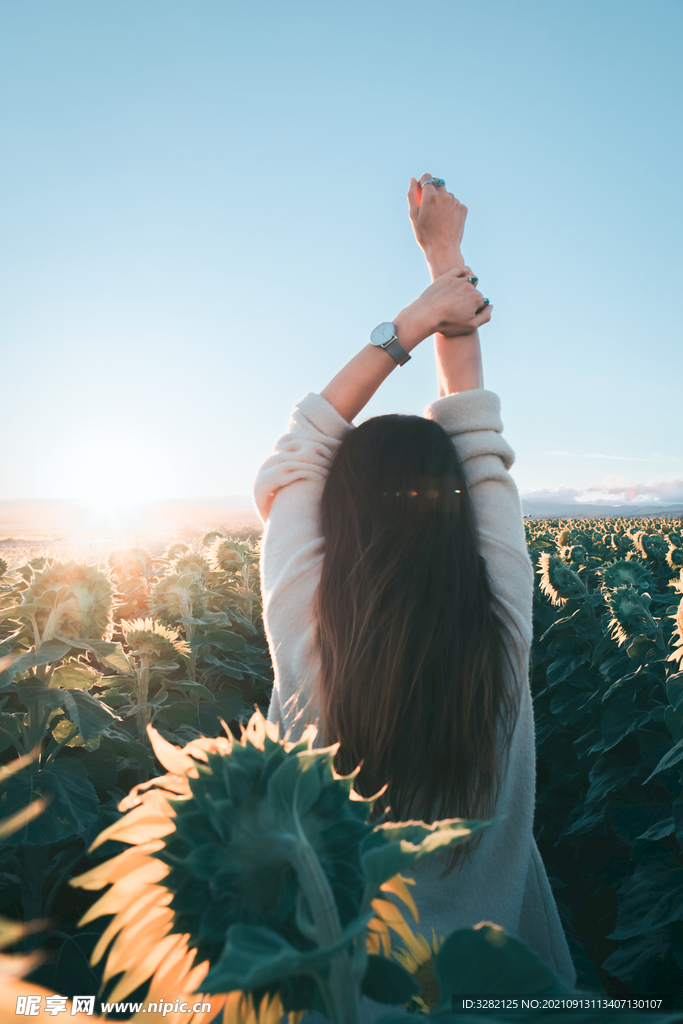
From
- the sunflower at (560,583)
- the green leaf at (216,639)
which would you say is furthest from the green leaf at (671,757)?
the sunflower at (560,583)

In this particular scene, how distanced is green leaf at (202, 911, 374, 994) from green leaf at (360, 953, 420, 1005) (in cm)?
11

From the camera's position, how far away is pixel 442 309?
1.81 metres

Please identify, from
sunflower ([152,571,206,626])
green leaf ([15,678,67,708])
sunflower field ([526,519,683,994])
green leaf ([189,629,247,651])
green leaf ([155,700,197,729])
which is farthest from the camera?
sunflower ([152,571,206,626])

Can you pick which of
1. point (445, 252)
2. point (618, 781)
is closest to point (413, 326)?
point (445, 252)

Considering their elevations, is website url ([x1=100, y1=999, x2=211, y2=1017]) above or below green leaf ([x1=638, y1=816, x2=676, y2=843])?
above

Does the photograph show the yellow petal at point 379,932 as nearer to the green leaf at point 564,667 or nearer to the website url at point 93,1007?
the website url at point 93,1007

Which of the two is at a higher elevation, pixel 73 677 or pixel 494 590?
pixel 494 590

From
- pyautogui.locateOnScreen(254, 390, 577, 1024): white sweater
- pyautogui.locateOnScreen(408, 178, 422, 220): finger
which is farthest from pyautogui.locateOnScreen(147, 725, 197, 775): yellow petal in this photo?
pyautogui.locateOnScreen(408, 178, 422, 220): finger

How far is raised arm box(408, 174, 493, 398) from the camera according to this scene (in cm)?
191

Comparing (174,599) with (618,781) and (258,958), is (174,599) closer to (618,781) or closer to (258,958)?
(618,781)

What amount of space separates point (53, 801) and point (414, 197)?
249 cm

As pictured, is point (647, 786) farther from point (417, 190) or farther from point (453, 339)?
point (417, 190)

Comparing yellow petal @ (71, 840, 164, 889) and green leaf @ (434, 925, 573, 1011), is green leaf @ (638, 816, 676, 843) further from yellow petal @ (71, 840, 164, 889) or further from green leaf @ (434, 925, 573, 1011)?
yellow petal @ (71, 840, 164, 889)

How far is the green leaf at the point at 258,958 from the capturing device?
0.89 ft
